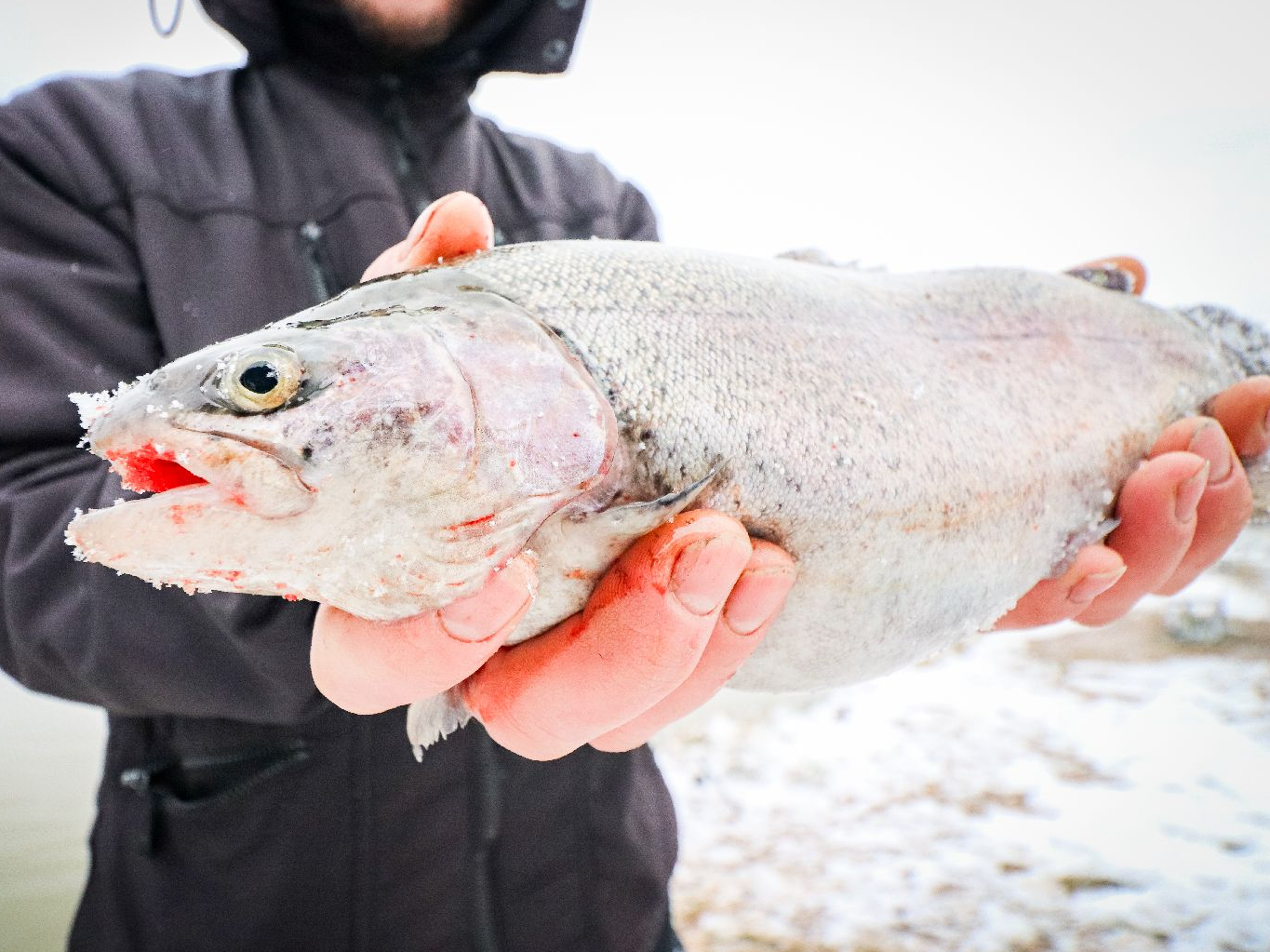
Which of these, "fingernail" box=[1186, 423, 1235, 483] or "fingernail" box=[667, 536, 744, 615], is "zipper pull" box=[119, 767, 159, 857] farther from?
"fingernail" box=[1186, 423, 1235, 483]

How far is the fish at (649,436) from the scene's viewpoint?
87cm

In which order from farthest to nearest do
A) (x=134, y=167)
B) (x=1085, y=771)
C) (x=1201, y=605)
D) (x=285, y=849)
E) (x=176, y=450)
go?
(x=1201, y=605) → (x=1085, y=771) → (x=134, y=167) → (x=285, y=849) → (x=176, y=450)

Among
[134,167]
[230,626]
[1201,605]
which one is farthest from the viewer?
[1201,605]

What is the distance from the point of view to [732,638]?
4.13 feet

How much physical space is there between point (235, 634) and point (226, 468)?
606 millimetres

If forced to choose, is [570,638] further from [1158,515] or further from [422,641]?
[1158,515]

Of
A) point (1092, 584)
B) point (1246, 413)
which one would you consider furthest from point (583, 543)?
point (1246, 413)

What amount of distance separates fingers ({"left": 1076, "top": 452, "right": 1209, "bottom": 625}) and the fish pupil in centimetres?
181

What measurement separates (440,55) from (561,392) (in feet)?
5.11

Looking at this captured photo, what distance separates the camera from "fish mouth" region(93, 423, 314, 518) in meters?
0.84

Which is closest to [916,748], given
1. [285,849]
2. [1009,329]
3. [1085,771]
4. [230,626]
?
[1085,771]

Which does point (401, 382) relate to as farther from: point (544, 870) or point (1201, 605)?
point (1201, 605)

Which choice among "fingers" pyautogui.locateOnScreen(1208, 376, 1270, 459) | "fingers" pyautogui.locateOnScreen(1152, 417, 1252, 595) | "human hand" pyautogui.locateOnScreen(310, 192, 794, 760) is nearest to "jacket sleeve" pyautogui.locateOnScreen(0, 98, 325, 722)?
"human hand" pyautogui.locateOnScreen(310, 192, 794, 760)

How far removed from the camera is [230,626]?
131cm
